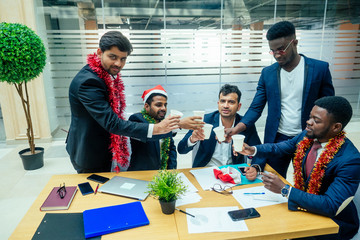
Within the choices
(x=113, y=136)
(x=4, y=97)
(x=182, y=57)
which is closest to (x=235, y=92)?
(x=113, y=136)

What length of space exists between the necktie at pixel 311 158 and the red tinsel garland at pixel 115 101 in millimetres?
1405

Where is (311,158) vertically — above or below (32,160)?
above

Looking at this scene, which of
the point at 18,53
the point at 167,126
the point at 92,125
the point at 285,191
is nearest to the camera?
the point at 285,191

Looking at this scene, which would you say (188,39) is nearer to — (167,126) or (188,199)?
(167,126)

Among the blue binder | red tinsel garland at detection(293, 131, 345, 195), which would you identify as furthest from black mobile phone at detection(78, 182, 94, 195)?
red tinsel garland at detection(293, 131, 345, 195)

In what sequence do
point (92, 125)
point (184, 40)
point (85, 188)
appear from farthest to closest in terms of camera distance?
point (184, 40) → point (92, 125) → point (85, 188)

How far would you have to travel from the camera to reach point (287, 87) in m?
2.30

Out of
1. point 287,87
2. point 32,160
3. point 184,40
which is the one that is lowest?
point 32,160

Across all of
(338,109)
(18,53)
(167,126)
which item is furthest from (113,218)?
(18,53)

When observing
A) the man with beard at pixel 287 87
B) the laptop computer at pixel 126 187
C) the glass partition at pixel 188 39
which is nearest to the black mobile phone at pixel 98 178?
the laptop computer at pixel 126 187

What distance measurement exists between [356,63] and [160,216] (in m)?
6.64

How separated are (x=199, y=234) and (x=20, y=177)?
11.0 ft

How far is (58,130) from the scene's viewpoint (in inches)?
217

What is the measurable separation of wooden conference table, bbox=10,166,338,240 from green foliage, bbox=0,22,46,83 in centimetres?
226
